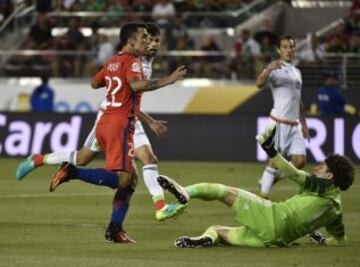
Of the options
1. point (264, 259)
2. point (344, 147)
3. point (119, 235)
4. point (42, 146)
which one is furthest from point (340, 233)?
point (42, 146)

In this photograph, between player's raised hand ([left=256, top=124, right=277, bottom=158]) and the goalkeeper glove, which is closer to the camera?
player's raised hand ([left=256, top=124, right=277, bottom=158])

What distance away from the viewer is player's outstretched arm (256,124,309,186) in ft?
34.4

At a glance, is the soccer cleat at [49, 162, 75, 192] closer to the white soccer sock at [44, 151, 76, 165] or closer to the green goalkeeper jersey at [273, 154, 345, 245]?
the white soccer sock at [44, 151, 76, 165]

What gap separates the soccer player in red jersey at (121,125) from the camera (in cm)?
1143

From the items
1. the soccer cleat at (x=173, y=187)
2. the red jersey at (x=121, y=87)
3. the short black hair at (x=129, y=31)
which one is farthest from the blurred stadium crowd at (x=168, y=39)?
the soccer cleat at (x=173, y=187)

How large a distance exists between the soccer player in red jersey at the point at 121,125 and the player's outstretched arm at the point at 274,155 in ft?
4.36

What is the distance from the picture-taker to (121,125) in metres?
11.7

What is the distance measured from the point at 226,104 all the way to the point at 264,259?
56.4 feet

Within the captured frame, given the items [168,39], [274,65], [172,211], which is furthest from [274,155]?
[168,39]

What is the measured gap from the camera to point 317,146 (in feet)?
77.3

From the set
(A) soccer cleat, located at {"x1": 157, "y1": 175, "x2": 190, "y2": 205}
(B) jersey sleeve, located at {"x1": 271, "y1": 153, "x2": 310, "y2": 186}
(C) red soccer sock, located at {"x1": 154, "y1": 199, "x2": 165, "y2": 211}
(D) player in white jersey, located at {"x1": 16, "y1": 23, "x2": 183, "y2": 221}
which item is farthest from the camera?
(D) player in white jersey, located at {"x1": 16, "y1": 23, "x2": 183, "y2": 221}

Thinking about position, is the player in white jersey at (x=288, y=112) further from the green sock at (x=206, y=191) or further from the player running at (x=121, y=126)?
the green sock at (x=206, y=191)

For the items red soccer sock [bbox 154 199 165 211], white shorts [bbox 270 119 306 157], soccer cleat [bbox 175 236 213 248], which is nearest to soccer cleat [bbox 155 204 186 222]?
soccer cleat [bbox 175 236 213 248]

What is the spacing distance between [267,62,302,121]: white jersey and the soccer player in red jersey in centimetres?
496
